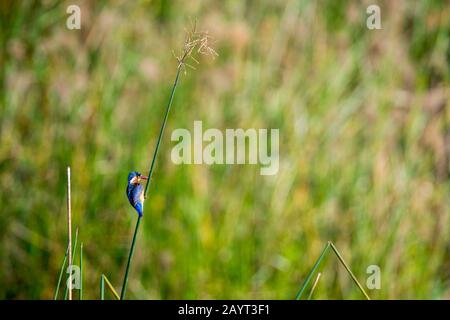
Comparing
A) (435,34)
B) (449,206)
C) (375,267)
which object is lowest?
(375,267)

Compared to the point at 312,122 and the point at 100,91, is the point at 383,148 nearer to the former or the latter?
the point at 312,122

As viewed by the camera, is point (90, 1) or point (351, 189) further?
point (90, 1)

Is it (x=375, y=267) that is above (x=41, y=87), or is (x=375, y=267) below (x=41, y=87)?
below

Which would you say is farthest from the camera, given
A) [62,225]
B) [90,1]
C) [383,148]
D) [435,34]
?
[435,34]

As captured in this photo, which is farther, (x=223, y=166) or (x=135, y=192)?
(x=223, y=166)

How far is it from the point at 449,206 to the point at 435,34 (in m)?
0.98

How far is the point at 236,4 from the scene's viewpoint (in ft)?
9.87

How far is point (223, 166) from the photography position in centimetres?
254

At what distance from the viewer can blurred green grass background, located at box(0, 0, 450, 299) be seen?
2318 mm

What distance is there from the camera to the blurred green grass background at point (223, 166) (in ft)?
7.61

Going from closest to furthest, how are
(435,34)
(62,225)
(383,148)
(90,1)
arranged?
(62,225)
(383,148)
(90,1)
(435,34)

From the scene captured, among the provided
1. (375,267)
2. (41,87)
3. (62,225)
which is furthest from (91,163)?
(375,267)

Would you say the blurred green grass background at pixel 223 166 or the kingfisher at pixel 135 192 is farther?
the blurred green grass background at pixel 223 166

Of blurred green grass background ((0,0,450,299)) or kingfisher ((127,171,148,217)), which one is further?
blurred green grass background ((0,0,450,299))
